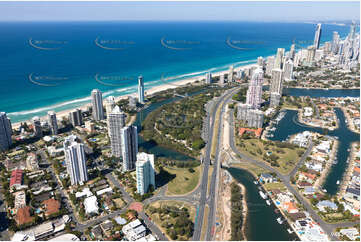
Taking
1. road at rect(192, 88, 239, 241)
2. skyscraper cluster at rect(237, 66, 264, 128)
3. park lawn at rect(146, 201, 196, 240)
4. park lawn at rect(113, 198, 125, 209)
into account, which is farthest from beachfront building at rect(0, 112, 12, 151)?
skyscraper cluster at rect(237, 66, 264, 128)

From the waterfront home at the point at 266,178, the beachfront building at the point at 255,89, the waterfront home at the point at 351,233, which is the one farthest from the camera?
the beachfront building at the point at 255,89

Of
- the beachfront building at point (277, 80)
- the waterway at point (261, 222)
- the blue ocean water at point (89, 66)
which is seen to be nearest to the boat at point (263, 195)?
the waterway at point (261, 222)

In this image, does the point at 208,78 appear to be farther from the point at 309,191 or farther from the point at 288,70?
the point at 309,191

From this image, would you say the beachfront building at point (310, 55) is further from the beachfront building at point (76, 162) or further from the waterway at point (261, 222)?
the beachfront building at point (76, 162)

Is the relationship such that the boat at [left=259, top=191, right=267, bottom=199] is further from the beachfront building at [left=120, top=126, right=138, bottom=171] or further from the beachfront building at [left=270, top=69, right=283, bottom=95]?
the beachfront building at [left=270, top=69, right=283, bottom=95]

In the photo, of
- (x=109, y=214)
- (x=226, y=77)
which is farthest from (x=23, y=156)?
(x=226, y=77)

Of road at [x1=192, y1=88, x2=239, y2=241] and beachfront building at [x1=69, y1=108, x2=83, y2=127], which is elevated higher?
beachfront building at [x1=69, y1=108, x2=83, y2=127]
